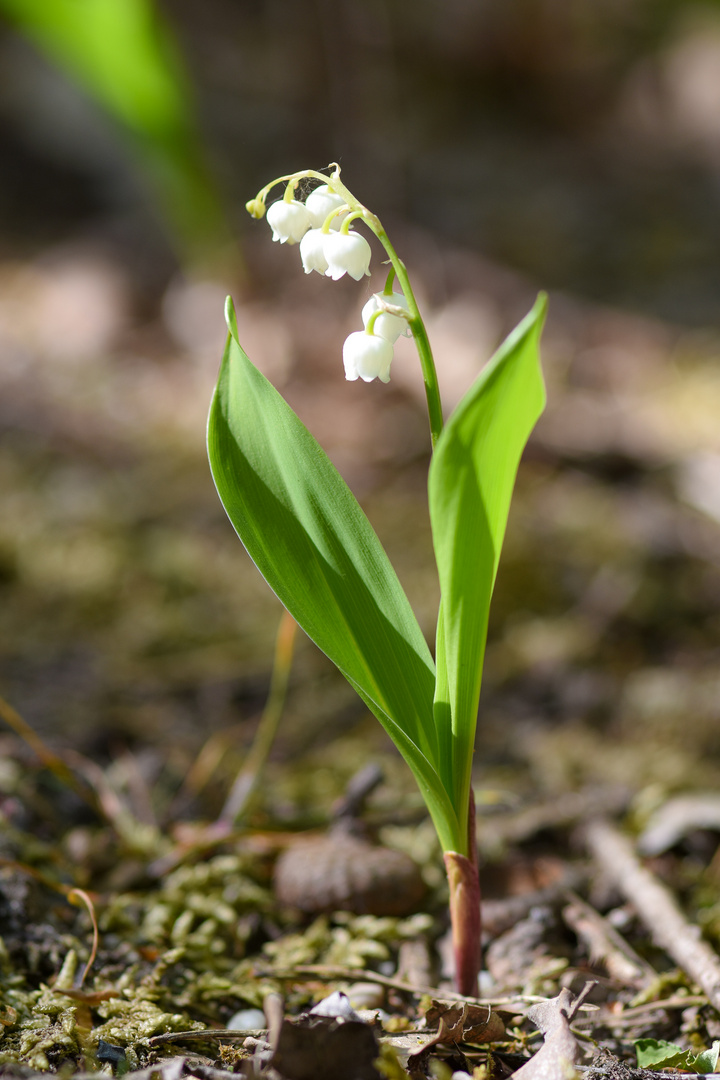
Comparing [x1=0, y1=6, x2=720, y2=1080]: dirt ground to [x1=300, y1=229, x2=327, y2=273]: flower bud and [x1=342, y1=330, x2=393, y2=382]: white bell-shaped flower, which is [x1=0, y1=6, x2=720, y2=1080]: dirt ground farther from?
[x1=300, y1=229, x2=327, y2=273]: flower bud

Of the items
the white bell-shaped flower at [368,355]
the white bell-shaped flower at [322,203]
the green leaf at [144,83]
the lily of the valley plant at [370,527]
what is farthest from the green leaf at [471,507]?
the green leaf at [144,83]

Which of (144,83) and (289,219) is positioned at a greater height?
(144,83)

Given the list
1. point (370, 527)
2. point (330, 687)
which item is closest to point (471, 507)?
point (370, 527)

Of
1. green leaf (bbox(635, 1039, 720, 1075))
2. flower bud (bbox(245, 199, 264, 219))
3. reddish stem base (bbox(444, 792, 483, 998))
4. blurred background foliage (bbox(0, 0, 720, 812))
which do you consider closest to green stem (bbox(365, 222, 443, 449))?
flower bud (bbox(245, 199, 264, 219))

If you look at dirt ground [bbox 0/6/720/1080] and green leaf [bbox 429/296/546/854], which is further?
dirt ground [bbox 0/6/720/1080]

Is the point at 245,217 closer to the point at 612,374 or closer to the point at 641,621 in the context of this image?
the point at 612,374

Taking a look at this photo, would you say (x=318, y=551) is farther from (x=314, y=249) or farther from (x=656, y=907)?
(x=656, y=907)
